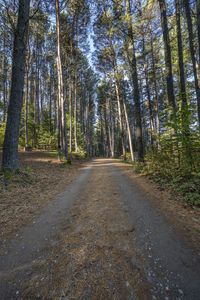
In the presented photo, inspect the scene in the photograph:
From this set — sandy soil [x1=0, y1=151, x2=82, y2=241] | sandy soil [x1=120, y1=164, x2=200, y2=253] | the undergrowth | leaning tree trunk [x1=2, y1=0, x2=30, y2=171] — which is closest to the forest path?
sandy soil [x1=120, y1=164, x2=200, y2=253]

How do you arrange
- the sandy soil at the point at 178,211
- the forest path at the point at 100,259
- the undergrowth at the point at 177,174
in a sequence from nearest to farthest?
1. the forest path at the point at 100,259
2. the sandy soil at the point at 178,211
3. the undergrowth at the point at 177,174

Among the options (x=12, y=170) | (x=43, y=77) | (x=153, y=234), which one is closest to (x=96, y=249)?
(x=153, y=234)

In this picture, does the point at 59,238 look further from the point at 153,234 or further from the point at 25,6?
the point at 25,6

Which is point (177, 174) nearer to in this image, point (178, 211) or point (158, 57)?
point (178, 211)

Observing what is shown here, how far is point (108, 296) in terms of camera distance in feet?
6.35

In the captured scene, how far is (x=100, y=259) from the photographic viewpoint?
8.29 ft

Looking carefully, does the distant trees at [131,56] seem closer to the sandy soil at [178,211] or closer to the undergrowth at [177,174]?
the undergrowth at [177,174]

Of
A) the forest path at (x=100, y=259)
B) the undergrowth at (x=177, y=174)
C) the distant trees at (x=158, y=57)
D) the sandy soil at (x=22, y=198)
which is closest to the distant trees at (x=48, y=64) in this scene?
the sandy soil at (x=22, y=198)

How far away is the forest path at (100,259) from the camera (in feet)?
6.63

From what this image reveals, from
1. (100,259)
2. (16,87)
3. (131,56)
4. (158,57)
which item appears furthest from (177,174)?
(158,57)

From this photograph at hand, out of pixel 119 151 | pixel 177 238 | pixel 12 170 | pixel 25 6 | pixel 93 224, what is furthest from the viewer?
pixel 119 151

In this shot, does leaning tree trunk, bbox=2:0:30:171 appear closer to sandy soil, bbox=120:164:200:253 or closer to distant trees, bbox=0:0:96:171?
distant trees, bbox=0:0:96:171

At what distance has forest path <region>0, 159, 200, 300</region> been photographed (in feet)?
6.63

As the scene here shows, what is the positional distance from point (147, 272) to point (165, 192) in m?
3.80
